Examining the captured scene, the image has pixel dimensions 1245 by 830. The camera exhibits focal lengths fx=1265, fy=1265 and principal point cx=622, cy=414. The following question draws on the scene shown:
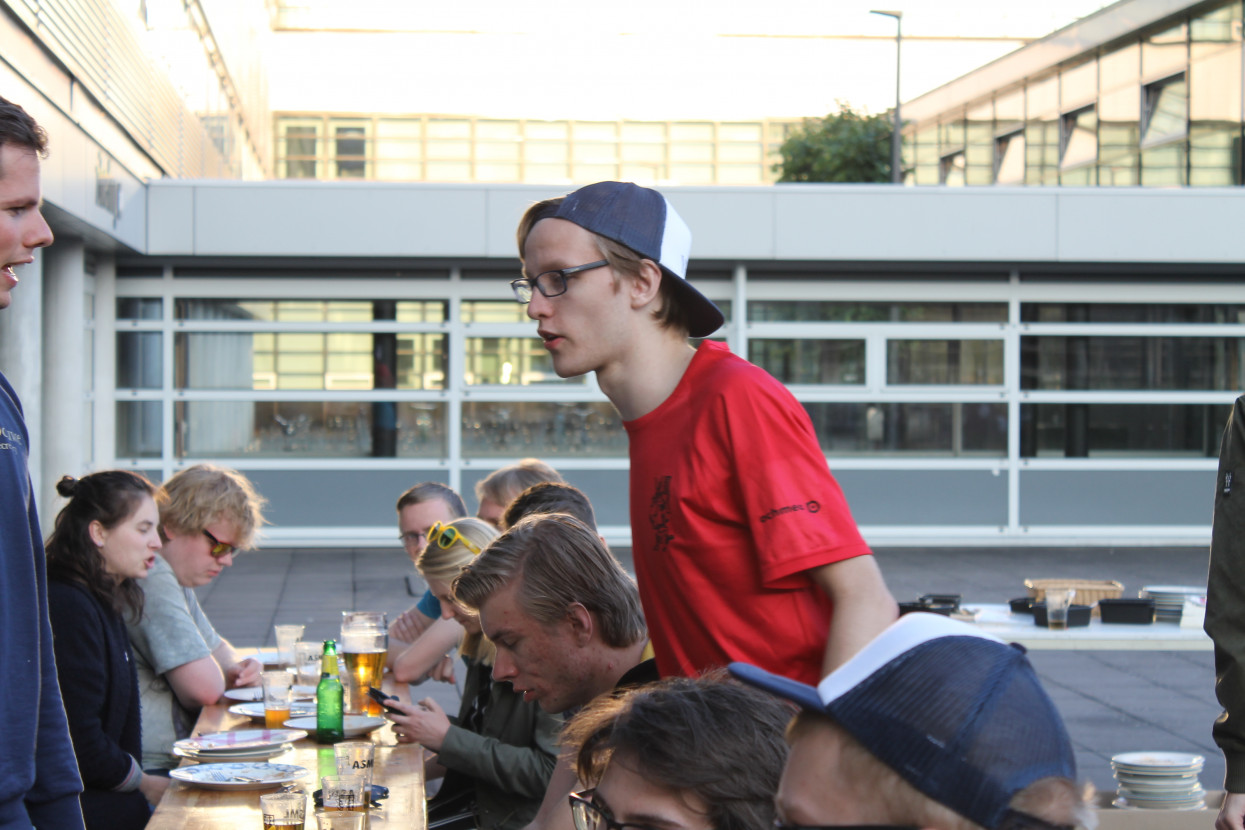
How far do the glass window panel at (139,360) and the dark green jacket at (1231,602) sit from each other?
12.1 m

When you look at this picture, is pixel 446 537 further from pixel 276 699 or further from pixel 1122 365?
pixel 1122 365

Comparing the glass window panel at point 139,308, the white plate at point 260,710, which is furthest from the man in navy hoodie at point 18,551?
the glass window panel at point 139,308

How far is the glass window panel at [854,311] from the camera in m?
13.9

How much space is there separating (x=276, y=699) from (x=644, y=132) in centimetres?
3225

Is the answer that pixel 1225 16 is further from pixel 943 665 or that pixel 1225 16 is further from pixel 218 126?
pixel 943 665

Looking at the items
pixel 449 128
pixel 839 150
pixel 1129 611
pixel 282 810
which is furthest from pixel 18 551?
pixel 449 128

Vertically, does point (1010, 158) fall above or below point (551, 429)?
above

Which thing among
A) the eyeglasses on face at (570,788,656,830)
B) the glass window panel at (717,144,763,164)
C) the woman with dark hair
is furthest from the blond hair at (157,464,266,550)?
the glass window panel at (717,144,763,164)

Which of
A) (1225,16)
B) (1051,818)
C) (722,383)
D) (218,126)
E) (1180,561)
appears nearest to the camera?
→ (1051,818)

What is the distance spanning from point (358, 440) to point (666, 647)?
457 inches

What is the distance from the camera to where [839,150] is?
3378 cm

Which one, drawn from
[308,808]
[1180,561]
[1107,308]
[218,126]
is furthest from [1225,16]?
[308,808]

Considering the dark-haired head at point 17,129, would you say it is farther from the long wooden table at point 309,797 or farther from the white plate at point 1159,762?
the white plate at point 1159,762

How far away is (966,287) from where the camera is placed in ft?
45.9
